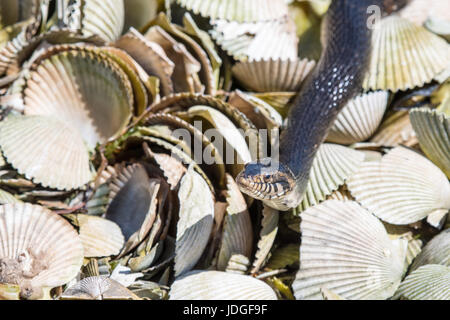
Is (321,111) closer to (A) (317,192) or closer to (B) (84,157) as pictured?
(A) (317,192)

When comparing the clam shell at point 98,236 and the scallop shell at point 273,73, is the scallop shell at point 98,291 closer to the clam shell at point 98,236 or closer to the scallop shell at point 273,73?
the clam shell at point 98,236

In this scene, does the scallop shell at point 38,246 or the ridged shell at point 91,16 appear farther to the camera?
the ridged shell at point 91,16

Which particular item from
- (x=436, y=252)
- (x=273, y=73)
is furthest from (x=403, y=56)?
(x=436, y=252)

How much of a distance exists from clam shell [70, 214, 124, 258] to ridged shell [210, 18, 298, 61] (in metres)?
0.48

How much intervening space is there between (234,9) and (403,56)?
1.29 ft

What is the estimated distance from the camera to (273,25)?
4.38 ft

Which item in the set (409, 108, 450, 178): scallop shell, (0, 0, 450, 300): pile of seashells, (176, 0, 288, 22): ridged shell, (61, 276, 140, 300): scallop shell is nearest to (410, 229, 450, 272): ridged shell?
(0, 0, 450, 300): pile of seashells

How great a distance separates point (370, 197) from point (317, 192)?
0.10 meters

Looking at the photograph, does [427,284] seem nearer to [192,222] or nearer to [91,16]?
[192,222]

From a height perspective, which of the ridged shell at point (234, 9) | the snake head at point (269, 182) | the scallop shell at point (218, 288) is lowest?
the scallop shell at point (218, 288)

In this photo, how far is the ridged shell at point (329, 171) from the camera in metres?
1.11

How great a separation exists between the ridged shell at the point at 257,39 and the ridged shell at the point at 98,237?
1.57 ft

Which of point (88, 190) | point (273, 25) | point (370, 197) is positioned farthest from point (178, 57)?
point (370, 197)

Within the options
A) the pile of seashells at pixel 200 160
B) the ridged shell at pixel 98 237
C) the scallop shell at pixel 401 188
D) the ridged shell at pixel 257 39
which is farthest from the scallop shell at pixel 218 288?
the ridged shell at pixel 257 39
